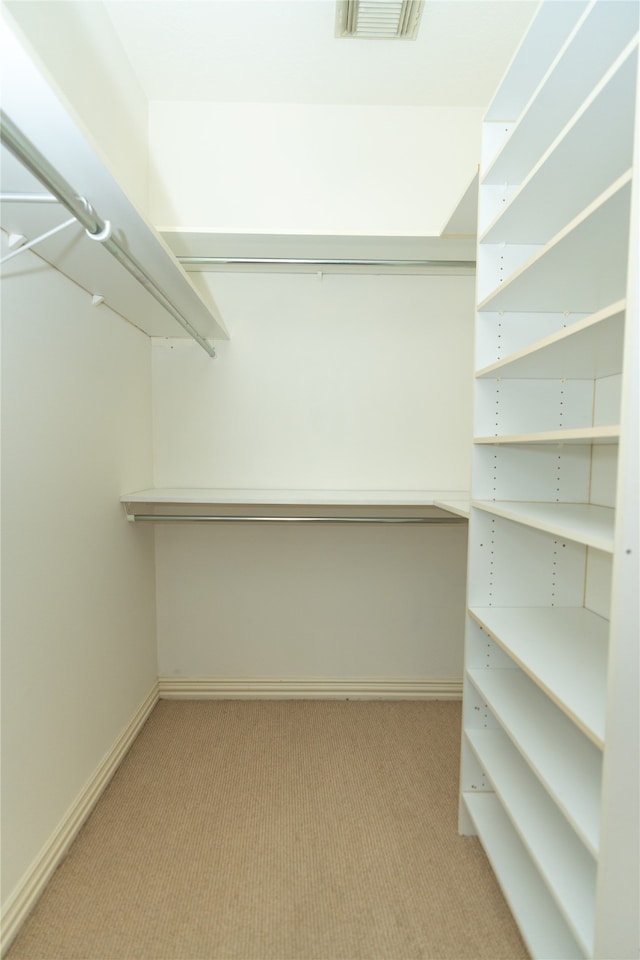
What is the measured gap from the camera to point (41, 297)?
130 centimetres

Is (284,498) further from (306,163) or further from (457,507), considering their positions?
(306,163)

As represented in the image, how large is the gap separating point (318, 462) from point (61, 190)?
1530 mm

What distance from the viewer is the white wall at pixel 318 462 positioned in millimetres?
2225

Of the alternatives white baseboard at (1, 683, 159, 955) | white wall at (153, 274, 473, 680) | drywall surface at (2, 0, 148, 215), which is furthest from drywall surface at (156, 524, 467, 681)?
drywall surface at (2, 0, 148, 215)

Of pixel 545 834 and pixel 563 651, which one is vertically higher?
pixel 563 651

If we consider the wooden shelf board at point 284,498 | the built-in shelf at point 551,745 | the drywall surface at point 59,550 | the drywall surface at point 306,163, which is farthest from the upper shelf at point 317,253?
the built-in shelf at point 551,745

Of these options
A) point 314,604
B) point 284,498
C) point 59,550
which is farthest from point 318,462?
A: point 59,550

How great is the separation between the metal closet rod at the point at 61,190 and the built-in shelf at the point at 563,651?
130 centimetres

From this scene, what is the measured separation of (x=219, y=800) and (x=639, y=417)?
167 cm

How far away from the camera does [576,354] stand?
43.7 inches

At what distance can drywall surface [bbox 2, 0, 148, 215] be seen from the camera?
1.31m

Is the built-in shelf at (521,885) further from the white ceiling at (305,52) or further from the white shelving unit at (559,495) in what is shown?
the white ceiling at (305,52)

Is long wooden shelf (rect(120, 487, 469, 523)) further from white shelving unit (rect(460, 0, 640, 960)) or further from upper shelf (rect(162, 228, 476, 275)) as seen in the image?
upper shelf (rect(162, 228, 476, 275))

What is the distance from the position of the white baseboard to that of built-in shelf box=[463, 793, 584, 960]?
3.79 ft
